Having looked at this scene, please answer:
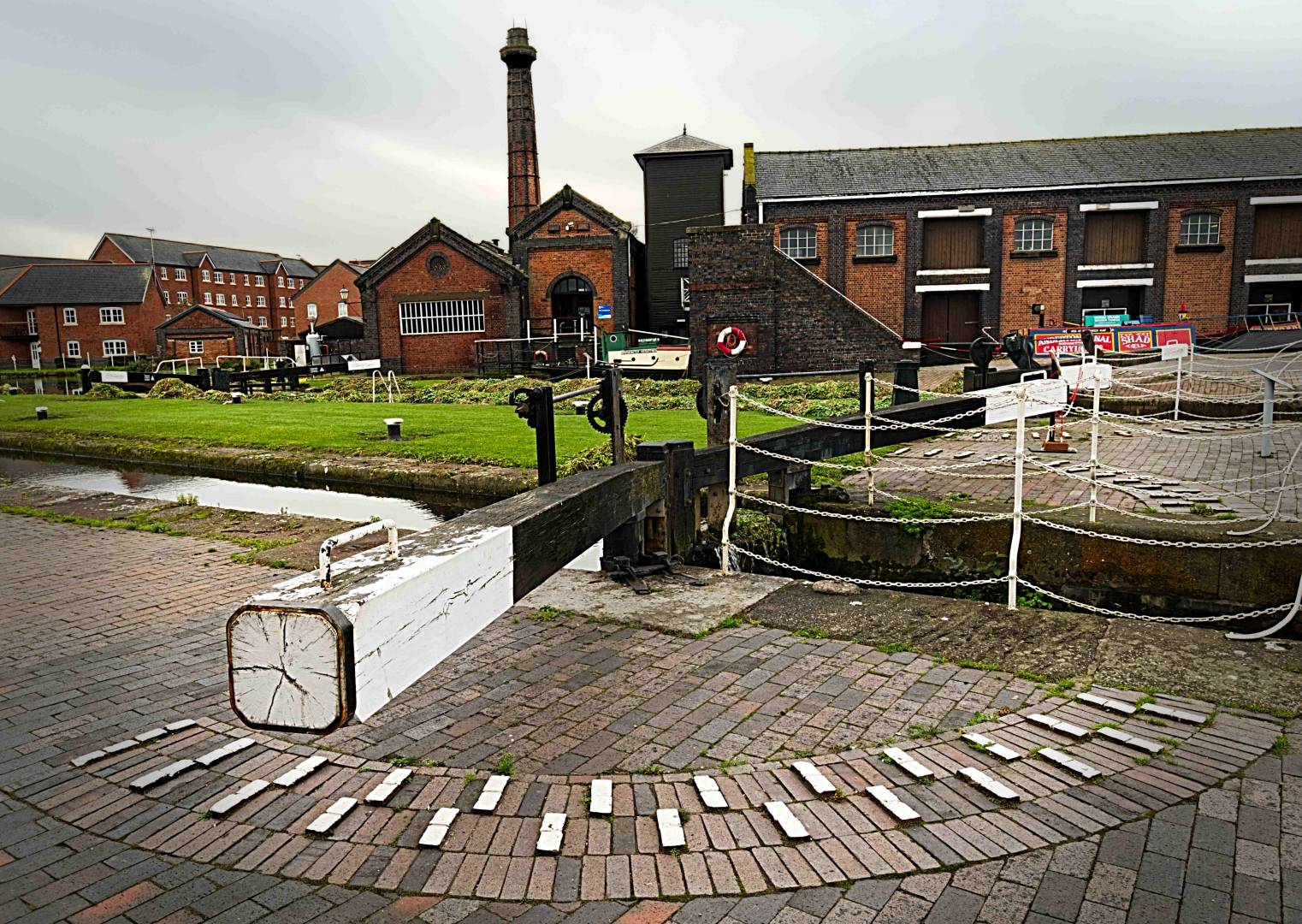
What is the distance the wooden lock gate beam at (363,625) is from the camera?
1.87 metres

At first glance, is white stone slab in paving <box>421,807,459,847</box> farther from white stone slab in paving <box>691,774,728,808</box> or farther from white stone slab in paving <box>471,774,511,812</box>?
white stone slab in paving <box>691,774,728,808</box>

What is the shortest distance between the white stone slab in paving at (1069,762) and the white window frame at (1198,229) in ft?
106

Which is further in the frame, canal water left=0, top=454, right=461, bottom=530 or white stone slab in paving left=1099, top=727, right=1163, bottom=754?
canal water left=0, top=454, right=461, bottom=530

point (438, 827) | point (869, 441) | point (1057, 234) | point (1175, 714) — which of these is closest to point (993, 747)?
point (1175, 714)

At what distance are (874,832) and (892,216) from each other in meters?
29.5

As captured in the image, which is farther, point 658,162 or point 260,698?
point 658,162

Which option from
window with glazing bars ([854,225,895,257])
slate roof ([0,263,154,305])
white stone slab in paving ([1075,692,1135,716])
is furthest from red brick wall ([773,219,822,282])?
slate roof ([0,263,154,305])

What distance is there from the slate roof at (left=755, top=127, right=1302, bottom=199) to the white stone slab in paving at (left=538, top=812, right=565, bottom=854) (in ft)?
94.8

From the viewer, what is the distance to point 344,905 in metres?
2.45

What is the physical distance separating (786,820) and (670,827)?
388 millimetres

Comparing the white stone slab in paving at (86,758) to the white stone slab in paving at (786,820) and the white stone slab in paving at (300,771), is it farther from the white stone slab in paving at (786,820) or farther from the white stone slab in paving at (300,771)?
the white stone slab in paving at (786,820)

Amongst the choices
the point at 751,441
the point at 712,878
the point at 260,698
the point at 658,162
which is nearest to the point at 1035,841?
the point at 712,878

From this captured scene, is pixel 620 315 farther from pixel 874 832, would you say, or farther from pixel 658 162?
pixel 874 832

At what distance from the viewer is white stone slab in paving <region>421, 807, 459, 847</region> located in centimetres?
273
